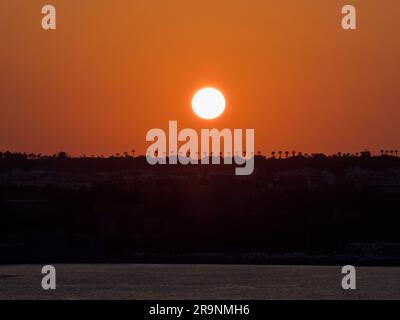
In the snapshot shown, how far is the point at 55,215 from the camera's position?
194 metres

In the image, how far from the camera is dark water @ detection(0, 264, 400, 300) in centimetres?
9650

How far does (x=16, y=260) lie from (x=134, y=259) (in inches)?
649

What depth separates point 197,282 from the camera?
4441 inches

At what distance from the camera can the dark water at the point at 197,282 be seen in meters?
96.5

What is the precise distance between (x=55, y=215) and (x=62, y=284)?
84442 millimetres

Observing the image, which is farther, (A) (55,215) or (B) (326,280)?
(A) (55,215)

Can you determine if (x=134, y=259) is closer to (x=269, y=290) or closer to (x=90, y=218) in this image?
(x=90, y=218)
